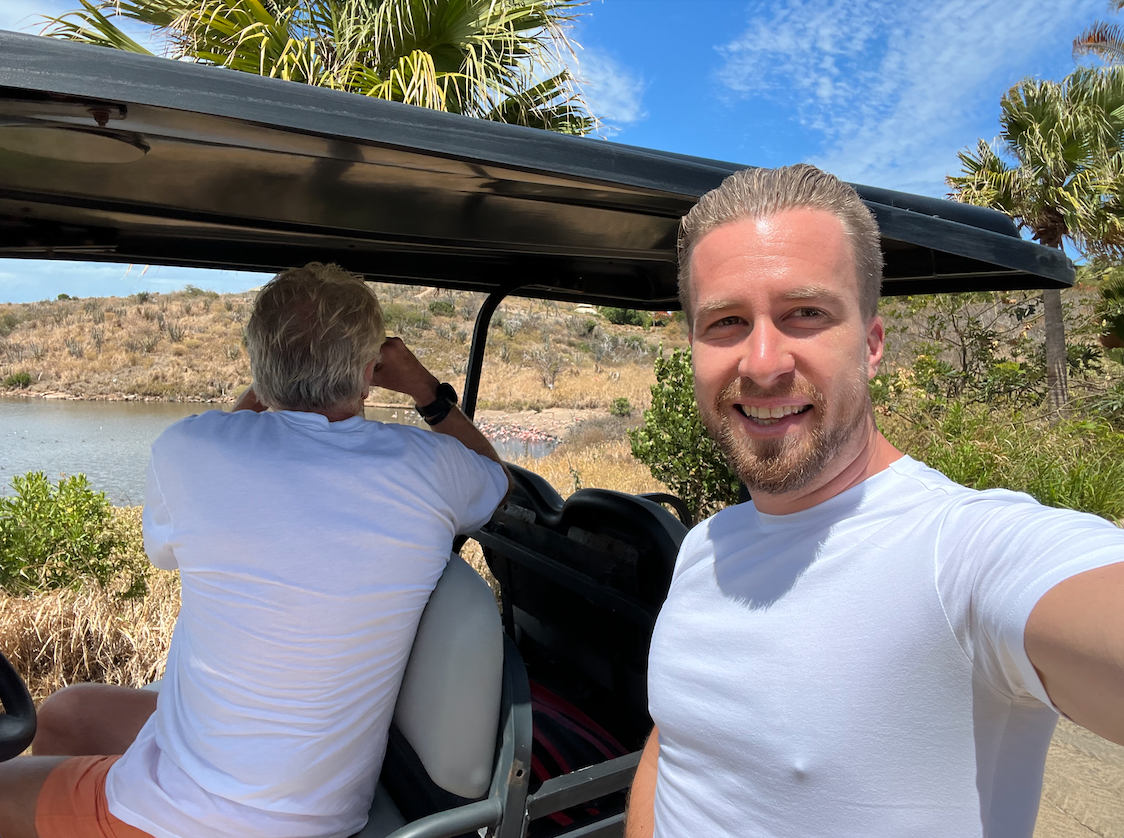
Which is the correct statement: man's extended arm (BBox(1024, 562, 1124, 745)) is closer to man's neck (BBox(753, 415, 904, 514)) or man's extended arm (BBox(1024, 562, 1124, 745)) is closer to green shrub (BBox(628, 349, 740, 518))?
man's neck (BBox(753, 415, 904, 514))

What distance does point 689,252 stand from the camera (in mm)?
1208

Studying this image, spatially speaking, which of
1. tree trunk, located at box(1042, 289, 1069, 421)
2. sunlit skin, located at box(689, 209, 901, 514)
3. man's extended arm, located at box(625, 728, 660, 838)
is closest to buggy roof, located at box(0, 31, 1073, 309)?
sunlit skin, located at box(689, 209, 901, 514)

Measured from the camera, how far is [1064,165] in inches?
424

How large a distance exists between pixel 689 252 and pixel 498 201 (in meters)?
0.64

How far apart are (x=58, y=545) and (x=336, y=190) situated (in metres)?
3.63

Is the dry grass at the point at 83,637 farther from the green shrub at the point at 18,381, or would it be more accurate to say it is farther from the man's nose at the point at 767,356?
the green shrub at the point at 18,381

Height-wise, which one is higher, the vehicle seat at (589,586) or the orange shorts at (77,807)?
the vehicle seat at (589,586)

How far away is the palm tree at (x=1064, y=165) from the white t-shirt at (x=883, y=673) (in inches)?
436

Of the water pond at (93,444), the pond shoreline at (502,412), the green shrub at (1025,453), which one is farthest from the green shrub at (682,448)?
the pond shoreline at (502,412)

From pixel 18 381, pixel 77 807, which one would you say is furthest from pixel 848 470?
pixel 18 381

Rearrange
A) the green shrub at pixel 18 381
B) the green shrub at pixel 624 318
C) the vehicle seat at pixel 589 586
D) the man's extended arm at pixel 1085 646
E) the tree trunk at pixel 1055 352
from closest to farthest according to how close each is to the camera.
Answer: the man's extended arm at pixel 1085 646 → the vehicle seat at pixel 589 586 → the tree trunk at pixel 1055 352 → the green shrub at pixel 18 381 → the green shrub at pixel 624 318

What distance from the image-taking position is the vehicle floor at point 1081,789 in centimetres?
257

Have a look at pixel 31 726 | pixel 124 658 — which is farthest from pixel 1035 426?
pixel 31 726

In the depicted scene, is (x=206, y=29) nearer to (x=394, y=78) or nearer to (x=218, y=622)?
(x=394, y=78)
